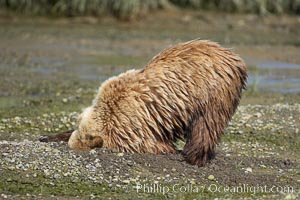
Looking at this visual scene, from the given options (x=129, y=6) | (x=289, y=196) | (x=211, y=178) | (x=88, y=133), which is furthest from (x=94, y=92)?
(x=129, y=6)

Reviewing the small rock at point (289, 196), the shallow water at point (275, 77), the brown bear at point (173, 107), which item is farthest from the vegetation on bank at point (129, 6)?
the small rock at point (289, 196)

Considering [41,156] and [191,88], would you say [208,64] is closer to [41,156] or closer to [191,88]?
[191,88]

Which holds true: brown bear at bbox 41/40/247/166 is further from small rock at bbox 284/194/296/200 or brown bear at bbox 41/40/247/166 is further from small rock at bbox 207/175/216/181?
small rock at bbox 284/194/296/200

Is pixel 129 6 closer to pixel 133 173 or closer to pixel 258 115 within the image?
pixel 258 115

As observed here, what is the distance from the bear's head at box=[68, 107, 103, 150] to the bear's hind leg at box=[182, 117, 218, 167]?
969 millimetres

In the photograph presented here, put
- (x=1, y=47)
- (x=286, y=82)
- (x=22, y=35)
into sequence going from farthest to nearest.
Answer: (x=22, y=35) < (x=1, y=47) < (x=286, y=82)

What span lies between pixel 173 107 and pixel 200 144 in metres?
0.49

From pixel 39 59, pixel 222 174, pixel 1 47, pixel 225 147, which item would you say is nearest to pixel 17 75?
pixel 39 59

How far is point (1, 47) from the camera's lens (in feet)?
58.7

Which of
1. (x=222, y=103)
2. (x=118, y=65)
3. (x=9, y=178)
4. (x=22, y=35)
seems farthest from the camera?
(x=22, y=35)

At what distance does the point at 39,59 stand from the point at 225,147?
306 inches

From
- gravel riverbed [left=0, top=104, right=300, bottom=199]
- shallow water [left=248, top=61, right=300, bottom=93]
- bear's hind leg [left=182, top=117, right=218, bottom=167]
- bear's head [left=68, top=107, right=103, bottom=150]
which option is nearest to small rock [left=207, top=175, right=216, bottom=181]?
gravel riverbed [left=0, top=104, right=300, bottom=199]

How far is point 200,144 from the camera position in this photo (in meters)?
8.65

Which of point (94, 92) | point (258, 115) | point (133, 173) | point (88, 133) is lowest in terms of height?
point (94, 92)
